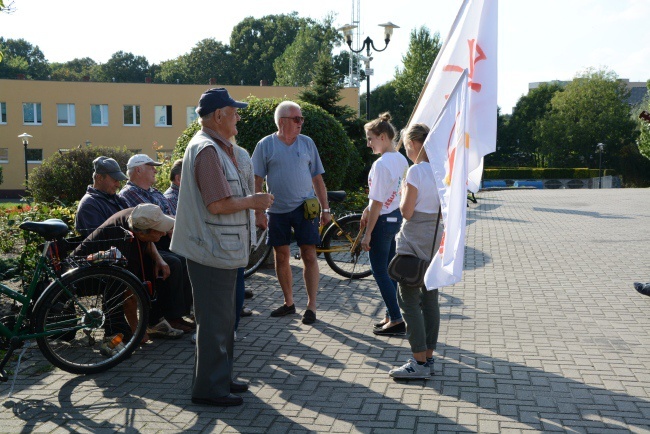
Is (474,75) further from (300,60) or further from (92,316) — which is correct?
(300,60)

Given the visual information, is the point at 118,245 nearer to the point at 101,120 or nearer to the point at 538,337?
the point at 538,337

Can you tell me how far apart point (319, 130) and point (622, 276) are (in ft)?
20.5

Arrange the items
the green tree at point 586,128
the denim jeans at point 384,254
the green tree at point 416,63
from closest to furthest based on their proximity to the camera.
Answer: the denim jeans at point 384,254 → the green tree at point 416,63 → the green tree at point 586,128

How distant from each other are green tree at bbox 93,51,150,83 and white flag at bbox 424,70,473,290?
95924 mm

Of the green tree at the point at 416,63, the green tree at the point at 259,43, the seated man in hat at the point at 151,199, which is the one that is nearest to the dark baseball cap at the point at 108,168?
the seated man in hat at the point at 151,199

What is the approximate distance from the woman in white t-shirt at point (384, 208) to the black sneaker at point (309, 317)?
2.15 ft

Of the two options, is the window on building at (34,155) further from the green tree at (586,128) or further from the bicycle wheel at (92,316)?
the bicycle wheel at (92,316)

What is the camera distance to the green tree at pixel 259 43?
84188 millimetres

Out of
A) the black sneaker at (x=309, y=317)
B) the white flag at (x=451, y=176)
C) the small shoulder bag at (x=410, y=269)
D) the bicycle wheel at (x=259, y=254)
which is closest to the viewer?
the white flag at (x=451, y=176)

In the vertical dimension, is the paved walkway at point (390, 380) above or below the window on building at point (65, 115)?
below

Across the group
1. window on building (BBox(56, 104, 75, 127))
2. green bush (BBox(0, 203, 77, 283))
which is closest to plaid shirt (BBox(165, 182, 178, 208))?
green bush (BBox(0, 203, 77, 283))

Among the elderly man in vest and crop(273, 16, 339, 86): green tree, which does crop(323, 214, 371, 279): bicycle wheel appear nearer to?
the elderly man in vest

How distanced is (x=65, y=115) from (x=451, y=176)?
52651 mm

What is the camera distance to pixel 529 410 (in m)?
4.54
